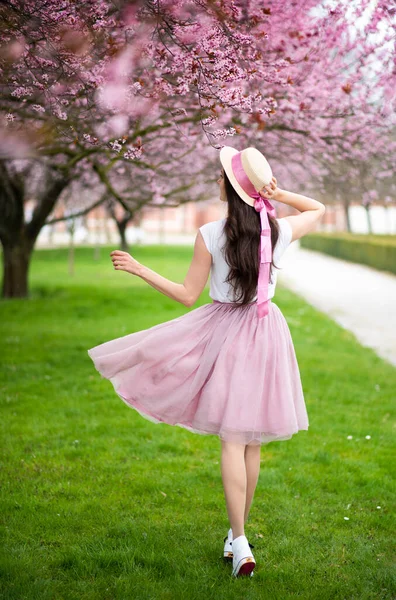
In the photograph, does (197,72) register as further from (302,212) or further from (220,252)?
(220,252)

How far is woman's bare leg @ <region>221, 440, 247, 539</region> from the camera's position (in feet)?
11.5

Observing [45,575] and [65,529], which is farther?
[65,529]

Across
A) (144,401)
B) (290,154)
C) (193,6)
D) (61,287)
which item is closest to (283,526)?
(144,401)

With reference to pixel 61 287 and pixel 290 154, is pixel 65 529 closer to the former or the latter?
pixel 290 154

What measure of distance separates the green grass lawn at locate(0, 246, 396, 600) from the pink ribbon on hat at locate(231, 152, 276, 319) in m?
1.26

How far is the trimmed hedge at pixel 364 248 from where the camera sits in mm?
23125

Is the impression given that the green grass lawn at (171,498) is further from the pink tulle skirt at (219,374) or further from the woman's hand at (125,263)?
the woman's hand at (125,263)

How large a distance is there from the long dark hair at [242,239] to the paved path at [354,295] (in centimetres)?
638

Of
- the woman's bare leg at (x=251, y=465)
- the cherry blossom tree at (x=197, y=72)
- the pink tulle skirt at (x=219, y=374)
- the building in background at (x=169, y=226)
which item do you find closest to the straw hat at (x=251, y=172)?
the pink tulle skirt at (x=219, y=374)

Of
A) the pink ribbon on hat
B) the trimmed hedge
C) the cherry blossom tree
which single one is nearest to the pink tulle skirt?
the pink ribbon on hat

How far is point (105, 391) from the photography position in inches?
299

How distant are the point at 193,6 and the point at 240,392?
245cm

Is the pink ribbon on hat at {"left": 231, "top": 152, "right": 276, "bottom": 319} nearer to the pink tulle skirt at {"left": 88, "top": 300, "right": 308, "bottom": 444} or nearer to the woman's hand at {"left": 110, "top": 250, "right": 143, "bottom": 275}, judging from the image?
the pink tulle skirt at {"left": 88, "top": 300, "right": 308, "bottom": 444}

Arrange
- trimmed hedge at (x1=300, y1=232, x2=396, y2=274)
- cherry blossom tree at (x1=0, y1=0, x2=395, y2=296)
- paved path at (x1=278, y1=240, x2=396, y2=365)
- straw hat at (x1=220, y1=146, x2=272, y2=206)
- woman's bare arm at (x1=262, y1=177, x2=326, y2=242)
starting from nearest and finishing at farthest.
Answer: straw hat at (x1=220, y1=146, x2=272, y2=206)
woman's bare arm at (x1=262, y1=177, x2=326, y2=242)
cherry blossom tree at (x1=0, y1=0, x2=395, y2=296)
paved path at (x1=278, y1=240, x2=396, y2=365)
trimmed hedge at (x1=300, y1=232, x2=396, y2=274)
